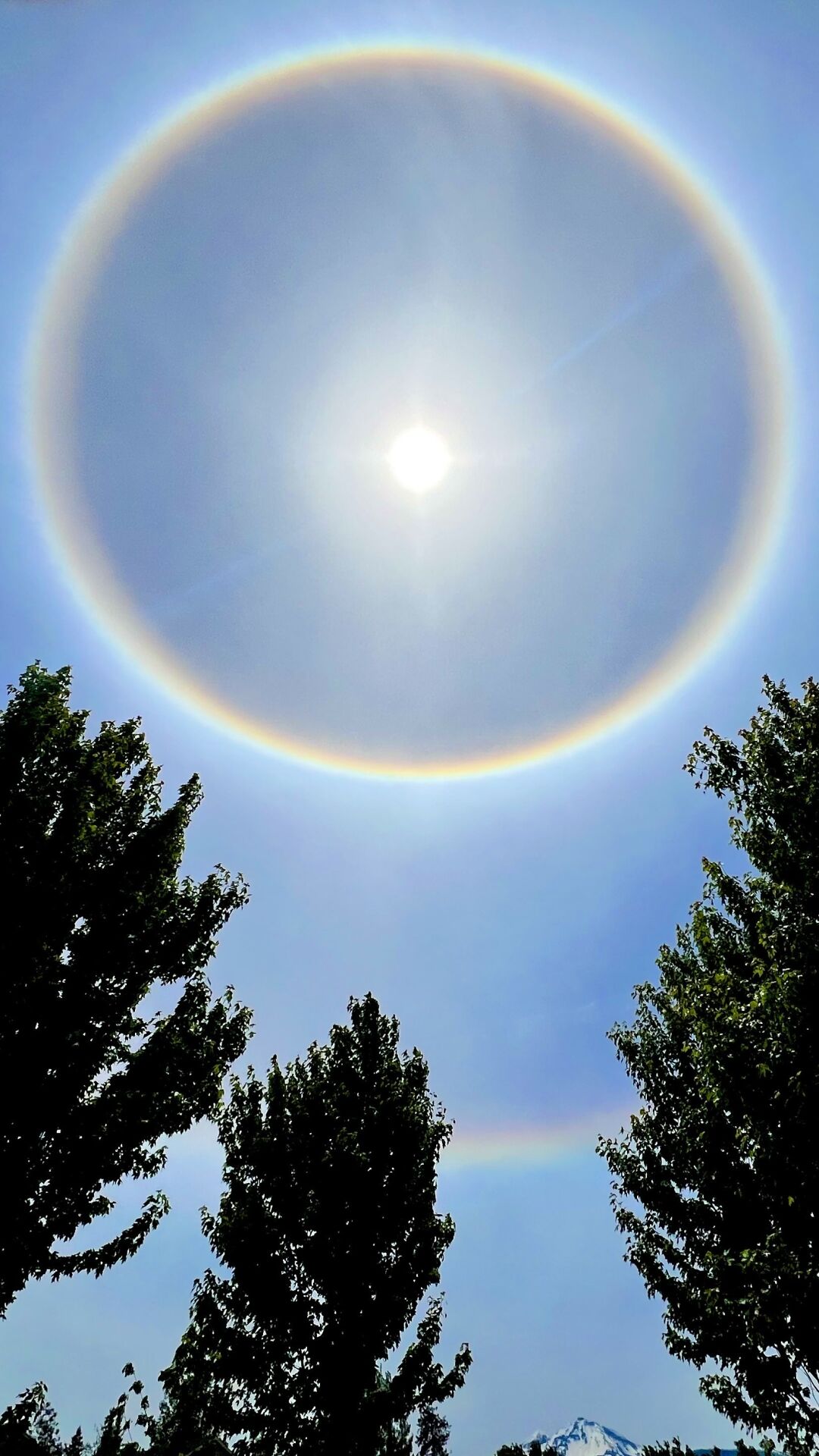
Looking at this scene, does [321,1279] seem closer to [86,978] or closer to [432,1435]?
[86,978]

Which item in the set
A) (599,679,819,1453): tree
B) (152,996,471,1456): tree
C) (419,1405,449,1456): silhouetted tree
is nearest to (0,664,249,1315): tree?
(152,996,471,1456): tree

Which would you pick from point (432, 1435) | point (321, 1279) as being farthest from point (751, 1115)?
point (432, 1435)

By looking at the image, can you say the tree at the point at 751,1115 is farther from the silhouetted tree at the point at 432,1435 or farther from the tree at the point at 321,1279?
the silhouetted tree at the point at 432,1435

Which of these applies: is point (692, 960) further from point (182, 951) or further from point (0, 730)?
point (0, 730)

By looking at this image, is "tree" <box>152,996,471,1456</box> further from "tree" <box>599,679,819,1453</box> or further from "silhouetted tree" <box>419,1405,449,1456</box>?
"silhouetted tree" <box>419,1405,449,1456</box>

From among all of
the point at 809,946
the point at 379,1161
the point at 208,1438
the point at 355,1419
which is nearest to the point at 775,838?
the point at 809,946

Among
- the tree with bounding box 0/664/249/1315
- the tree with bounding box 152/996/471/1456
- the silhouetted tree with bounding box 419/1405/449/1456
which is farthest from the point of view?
the silhouetted tree with bounding box 419/1405/449/1456
